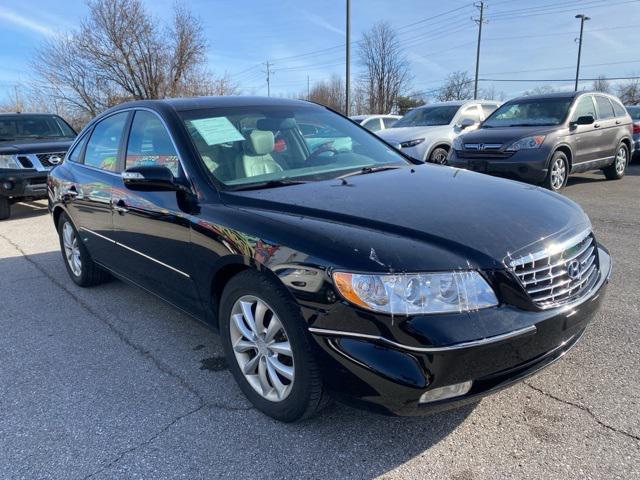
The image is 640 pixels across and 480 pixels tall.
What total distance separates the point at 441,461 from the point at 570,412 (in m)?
0.77

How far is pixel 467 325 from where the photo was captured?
1.94 m

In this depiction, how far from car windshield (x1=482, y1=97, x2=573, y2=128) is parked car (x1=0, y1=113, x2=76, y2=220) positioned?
7925mm

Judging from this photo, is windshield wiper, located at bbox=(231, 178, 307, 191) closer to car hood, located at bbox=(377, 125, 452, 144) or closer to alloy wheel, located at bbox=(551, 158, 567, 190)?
alloy wheel, located at bbox=(551, 158, 567, 190)

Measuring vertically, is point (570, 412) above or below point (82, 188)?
below

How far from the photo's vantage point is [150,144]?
339 cm

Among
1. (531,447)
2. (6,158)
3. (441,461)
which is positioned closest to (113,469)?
(441,461)

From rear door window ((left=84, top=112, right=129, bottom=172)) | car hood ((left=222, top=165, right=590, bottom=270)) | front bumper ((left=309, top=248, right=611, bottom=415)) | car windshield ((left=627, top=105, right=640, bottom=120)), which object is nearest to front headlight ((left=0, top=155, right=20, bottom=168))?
rear door window ((left=84, top=112, right=129, bottom=172))

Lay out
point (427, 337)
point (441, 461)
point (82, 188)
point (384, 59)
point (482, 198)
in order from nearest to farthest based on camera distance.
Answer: point (427, 337), point (441, 461), point (482, 198), point (82, 188), point (384, 59)

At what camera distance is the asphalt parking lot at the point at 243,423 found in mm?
2176

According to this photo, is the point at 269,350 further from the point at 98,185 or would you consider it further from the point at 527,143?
the point at 527,143

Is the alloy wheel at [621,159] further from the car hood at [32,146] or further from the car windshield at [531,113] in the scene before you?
the car hood at [32,146]

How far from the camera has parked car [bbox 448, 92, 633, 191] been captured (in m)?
7.79

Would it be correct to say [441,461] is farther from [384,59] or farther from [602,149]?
[384,59]

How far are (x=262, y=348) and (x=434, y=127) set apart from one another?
838 centimetres
